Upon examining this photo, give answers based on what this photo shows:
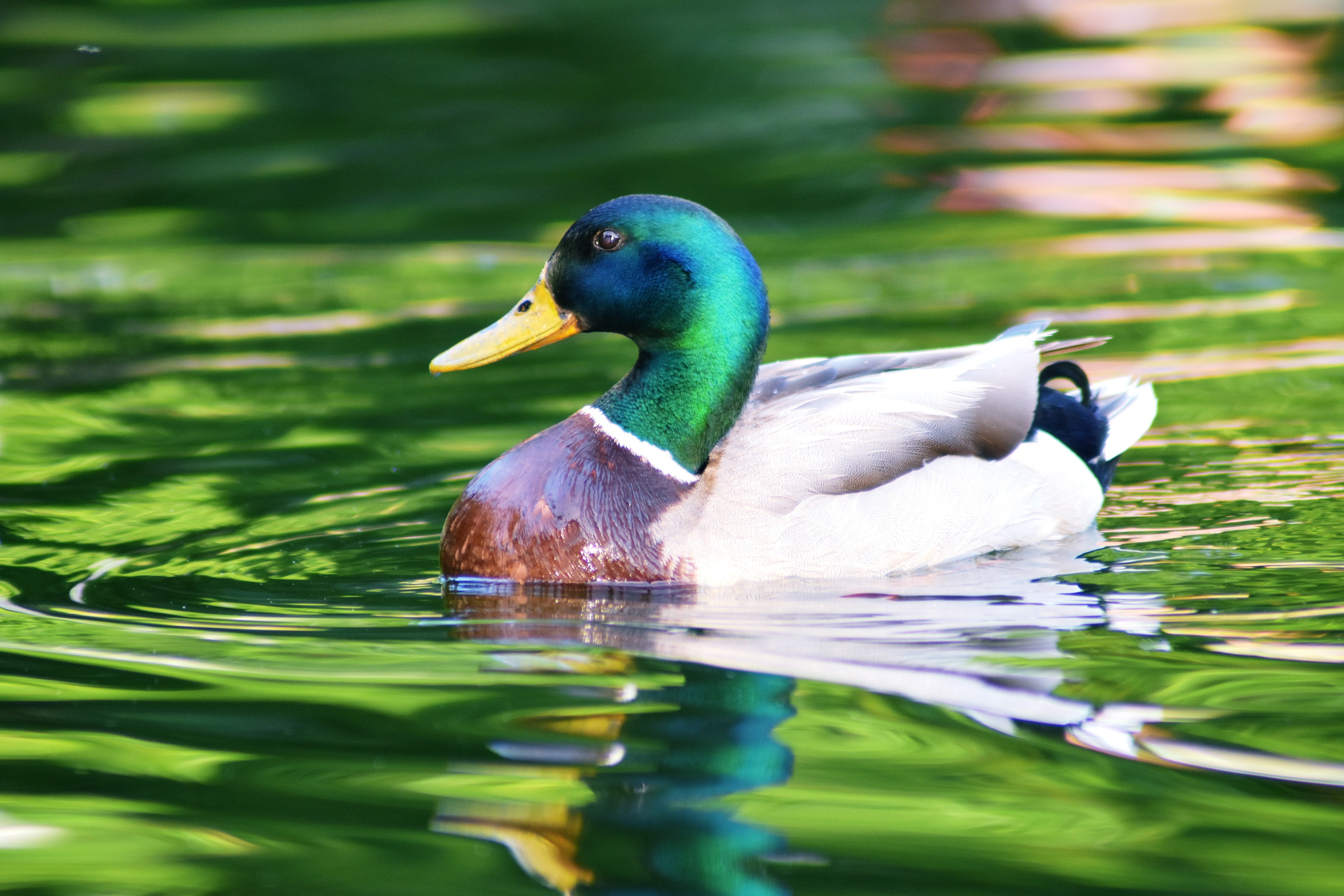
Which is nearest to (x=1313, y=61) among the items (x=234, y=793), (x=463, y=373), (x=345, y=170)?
(x=345, y=170)

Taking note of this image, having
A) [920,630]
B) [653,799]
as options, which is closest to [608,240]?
[920,630]

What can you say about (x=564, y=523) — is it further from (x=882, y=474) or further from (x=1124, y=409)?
(x=1124, y=409)

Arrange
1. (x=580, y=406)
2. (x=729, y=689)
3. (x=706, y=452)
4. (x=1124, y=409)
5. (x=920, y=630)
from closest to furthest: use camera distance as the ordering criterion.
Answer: (x=729, y=689)
(x=920, y=630)
(x=706, y=452)
(x=1124, y=409)
(x=580, y=406)

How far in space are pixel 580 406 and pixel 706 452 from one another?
6.43 feet

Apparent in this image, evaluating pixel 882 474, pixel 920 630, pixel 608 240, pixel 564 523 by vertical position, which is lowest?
pixel 920 630

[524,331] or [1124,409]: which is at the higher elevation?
[524,331]

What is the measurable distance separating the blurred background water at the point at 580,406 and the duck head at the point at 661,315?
0.59 meters

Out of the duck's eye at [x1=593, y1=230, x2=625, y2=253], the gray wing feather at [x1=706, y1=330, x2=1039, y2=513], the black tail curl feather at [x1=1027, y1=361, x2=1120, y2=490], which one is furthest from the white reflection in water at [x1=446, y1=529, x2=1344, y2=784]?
the duck's eye at [x1=593, y1=230, x2=625, y2=253]

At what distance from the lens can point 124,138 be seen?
12.8 m

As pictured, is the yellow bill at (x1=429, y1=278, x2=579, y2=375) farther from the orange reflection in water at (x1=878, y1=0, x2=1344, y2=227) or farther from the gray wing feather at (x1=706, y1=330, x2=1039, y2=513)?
the orange reflection in water at (x1=878, y1=0, x2=1344, y2=227)

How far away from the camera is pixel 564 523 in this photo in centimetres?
540

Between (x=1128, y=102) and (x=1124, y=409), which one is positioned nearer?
(x=1124, y=409)

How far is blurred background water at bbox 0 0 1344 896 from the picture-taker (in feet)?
11.9

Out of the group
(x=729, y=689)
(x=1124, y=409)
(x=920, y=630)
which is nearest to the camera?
(x=729, y=689)
